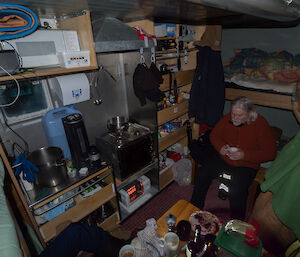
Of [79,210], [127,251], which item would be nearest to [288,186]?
[127,251]

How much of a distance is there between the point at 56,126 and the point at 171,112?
55.1 inches

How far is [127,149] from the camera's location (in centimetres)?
203

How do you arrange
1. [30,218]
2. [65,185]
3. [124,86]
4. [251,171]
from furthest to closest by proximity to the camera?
1. [124,86]
2. [251,171]
3. [65,185]
4. [30,218]

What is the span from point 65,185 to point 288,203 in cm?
174

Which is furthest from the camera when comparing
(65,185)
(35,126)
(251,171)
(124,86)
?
(124,86)

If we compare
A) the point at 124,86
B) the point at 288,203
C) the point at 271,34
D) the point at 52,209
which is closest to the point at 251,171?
the point at 288,203

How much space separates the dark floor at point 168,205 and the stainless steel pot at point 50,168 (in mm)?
1114

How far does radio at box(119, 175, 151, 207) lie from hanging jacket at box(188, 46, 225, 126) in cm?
121

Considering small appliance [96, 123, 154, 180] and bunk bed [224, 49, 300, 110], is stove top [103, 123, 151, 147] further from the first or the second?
bunk bed [224, 49, 300, 110]

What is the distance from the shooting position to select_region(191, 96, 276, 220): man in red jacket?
6.81 feet

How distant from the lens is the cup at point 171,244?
53.4 inches

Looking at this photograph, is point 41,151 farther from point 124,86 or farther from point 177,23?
point 177,23

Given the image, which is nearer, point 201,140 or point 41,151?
point 41,151

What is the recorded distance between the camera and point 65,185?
1667 millimetres
